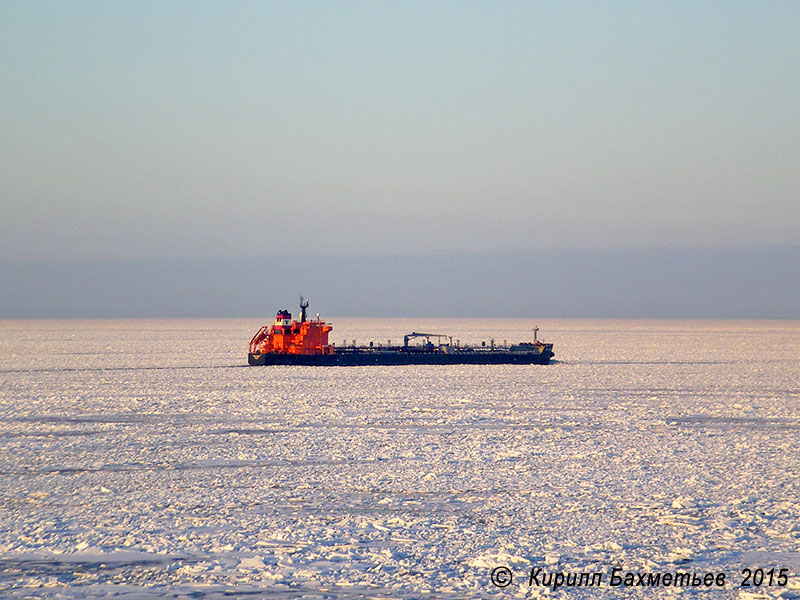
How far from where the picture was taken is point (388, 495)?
1577 centimetres

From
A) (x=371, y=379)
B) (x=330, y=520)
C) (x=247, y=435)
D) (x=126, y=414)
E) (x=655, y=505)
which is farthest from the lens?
(x=371, y=379)

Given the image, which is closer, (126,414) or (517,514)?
(517,514)

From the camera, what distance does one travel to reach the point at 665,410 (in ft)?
99.1

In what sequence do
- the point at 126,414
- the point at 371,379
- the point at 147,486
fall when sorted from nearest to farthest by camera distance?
the point at 147,486, the point at 126,414, the point at 371,379

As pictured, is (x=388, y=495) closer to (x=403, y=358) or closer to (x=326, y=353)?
(x=326, y=353)

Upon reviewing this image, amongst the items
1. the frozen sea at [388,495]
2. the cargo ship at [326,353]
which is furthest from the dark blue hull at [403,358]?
the frozen sea at [388,495]

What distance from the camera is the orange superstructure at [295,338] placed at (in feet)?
194

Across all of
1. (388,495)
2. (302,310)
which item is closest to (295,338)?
(302,310)

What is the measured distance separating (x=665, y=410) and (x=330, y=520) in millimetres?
19722

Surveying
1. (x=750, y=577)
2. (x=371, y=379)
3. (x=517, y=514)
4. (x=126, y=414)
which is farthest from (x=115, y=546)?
(x=371, y=379)

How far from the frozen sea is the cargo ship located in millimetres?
24407

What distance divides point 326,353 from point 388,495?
43.6 meters

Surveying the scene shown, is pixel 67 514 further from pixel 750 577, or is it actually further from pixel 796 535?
pixel 796 535

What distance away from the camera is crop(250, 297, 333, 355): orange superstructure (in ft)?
194
